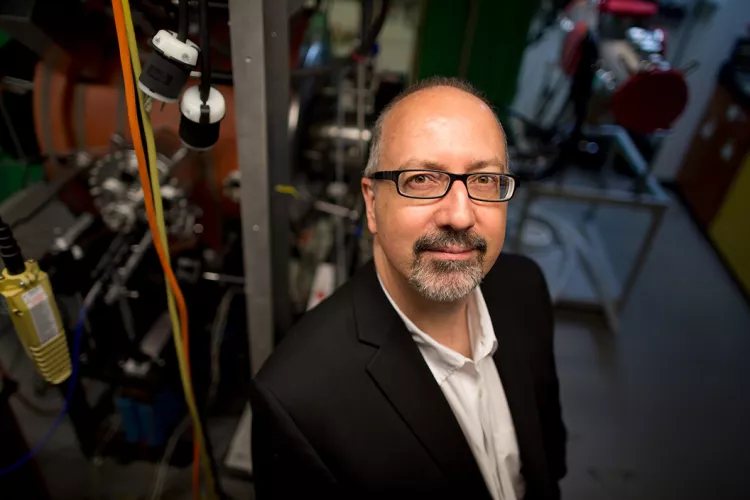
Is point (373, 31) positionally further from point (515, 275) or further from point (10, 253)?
point (10, 253)

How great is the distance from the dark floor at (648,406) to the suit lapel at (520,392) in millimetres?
1003

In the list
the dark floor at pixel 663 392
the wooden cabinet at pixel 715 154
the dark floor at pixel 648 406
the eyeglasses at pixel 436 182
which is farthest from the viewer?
the wooden cabinet at pixel 715 154

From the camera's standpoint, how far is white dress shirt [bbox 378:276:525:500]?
1.08m

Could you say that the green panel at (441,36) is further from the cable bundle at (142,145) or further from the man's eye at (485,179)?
the cable bundle at (142,145)

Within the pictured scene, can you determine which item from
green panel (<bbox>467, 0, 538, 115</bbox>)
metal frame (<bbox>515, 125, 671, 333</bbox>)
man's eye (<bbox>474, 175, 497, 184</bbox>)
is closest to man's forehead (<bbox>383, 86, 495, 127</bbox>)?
man's eye (<bbox>474, 175, 497, 184</bbox>)

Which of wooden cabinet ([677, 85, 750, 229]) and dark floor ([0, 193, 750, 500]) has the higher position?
wooden cabinet ([677, 85, 750, 229])

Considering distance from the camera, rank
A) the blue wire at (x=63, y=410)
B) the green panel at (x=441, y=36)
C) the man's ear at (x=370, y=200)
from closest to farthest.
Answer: the man's ear at (x=370, y=200)
the blue wire at (x=63, y=410)
the green panel at (x=441, y=36)

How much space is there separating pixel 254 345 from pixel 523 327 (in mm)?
747

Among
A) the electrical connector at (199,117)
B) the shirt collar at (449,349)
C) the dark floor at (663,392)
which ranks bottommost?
the dark floor at (663,392)

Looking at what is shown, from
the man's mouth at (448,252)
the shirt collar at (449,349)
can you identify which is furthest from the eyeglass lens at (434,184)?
the shirt collar at (449,349)

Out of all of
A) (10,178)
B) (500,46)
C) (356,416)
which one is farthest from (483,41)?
(10,178)

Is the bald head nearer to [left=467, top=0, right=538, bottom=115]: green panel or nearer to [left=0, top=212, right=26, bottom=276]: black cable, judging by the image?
[left=0, top=212, right=26, bottom=276]: black cable

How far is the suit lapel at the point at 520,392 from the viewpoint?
1.16 m

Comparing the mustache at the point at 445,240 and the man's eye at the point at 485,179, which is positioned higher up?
the man's eye at the point at 485,179
